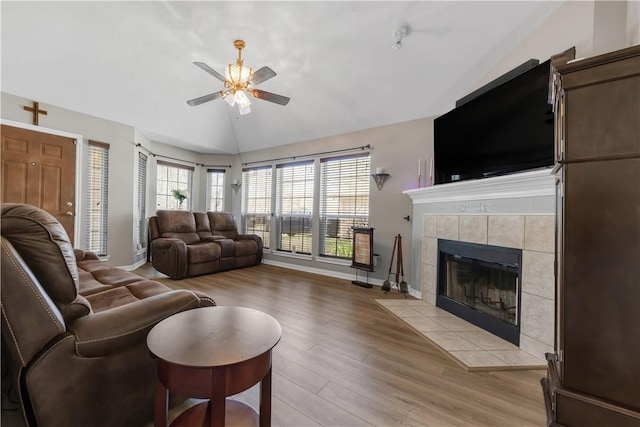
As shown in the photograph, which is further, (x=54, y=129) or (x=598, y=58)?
(x=54, y=129)

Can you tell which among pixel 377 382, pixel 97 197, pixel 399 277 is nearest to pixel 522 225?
pixel 377 382

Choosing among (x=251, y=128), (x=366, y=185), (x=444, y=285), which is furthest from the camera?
(x=251, y=128)

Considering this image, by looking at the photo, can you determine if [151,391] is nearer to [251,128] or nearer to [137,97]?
[137,97]

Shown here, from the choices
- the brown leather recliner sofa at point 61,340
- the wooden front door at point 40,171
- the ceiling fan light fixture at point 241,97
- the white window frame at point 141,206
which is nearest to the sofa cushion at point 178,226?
the white window frame at point 141,206

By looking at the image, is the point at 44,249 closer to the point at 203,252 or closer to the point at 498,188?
the point at 498,188

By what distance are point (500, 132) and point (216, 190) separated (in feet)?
19.3

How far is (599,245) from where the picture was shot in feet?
3.29

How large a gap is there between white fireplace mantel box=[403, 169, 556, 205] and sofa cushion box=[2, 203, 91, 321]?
2823 mm

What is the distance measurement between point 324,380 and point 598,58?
214 centimetres

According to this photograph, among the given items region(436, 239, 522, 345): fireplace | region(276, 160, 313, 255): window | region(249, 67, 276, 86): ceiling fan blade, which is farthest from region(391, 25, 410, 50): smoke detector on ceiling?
region(276, 160, 313, 255): window

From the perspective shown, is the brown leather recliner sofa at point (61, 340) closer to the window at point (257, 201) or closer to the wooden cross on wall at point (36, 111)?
the wooden cross on wall at point (36, 111)

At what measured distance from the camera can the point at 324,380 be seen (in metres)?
1.68

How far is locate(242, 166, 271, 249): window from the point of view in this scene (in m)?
5.75

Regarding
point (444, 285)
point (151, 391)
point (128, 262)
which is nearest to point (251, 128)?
point (128, 262)
